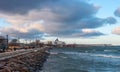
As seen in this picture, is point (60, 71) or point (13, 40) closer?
point (60, 71)

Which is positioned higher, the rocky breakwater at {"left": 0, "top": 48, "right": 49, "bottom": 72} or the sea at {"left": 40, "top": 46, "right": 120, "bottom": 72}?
the rocky breakwater at {"left": 0, "top": 48, "right": 49, "bottom": 72}

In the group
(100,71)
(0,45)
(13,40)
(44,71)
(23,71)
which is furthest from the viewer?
(13,40)

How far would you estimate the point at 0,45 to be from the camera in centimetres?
7900

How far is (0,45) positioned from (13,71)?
183 feet

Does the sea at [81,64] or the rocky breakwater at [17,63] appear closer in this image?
the rocky breakwater at [17,63]

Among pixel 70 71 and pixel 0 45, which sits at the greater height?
pixel 0 45

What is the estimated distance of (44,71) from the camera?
33719 mm

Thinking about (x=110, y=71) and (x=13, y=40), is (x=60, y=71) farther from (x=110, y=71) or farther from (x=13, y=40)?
(x=13, y=40)

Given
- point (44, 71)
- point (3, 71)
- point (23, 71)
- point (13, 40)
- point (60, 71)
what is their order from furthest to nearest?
point (13, 40) → point (60, 71) → point (44, 71) → point (23, 71) → point (3, 71)

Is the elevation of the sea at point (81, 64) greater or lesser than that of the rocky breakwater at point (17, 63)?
lesser

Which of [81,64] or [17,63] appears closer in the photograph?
[17,63]

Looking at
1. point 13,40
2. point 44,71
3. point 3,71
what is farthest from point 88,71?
point 13,40

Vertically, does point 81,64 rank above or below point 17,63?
below

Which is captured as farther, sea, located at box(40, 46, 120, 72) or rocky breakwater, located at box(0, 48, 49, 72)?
sea, located at box(40, 46, 120, 72)
